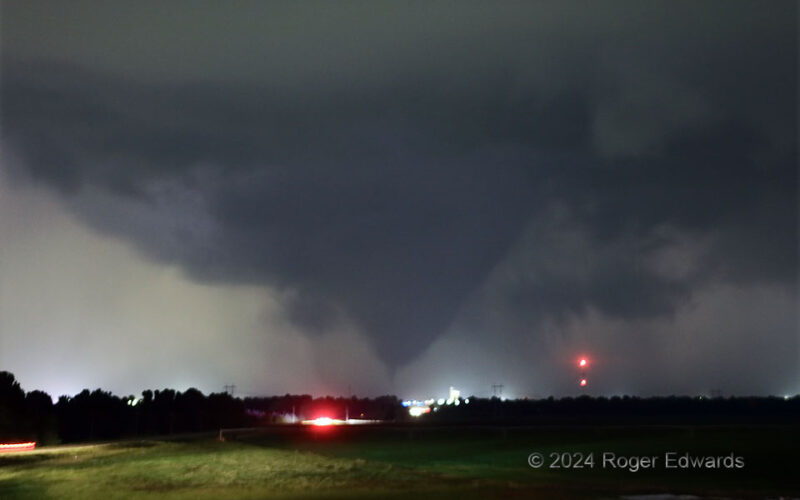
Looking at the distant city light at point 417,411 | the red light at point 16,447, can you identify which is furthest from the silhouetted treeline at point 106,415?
the distant city light at point 417,411

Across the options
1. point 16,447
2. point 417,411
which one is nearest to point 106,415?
point 16,447

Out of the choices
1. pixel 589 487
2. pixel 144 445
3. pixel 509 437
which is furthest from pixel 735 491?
pixel 144 445

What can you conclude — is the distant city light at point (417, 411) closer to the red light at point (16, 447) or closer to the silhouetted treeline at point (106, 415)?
the silhouetted treeline at point (106, 415)

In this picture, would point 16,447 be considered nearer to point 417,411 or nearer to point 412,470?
point 412,470

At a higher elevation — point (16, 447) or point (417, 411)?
point (417, 411)

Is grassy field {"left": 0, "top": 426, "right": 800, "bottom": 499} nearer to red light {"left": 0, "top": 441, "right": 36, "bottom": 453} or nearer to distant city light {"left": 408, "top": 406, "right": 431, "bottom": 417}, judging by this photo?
red light {"left": 0, "top": 441, "right": 36, "bottom": 453}

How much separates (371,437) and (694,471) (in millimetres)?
35148

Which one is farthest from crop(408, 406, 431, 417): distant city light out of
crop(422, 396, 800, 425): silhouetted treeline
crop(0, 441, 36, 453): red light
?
crop(0, 441, 36, 453): red light

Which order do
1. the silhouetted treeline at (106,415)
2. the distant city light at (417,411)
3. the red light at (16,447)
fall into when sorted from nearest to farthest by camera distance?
1. the red light at (16,447)
2. the silhouetted treeline at (106,415)
3. the distant city light at (417,411)

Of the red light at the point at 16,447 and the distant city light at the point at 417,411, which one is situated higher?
the distant city light at the point at 417,411

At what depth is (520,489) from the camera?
27703 mm

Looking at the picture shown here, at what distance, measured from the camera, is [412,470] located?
34.8m

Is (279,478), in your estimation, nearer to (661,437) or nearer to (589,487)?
(589,487)

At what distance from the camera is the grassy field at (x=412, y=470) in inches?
1125
